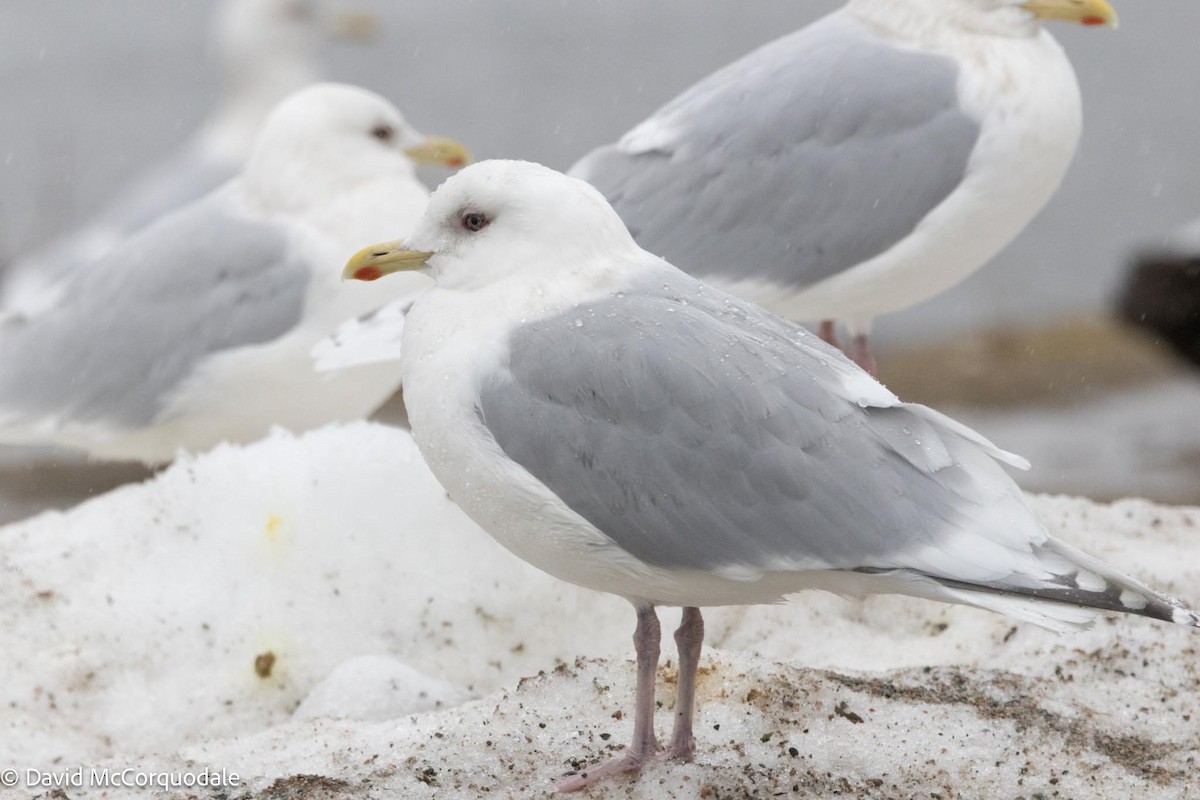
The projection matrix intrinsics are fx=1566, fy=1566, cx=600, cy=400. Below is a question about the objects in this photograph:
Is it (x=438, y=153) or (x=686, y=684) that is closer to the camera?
(x=686, y=684)

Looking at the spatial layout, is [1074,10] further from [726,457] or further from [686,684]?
[686,684]

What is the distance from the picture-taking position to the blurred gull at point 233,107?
8.40m

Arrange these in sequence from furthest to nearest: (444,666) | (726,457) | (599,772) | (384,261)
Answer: (444,666), (384,261), (599,772), (726,457)

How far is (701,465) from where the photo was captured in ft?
9.25

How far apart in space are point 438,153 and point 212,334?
1.15 metres

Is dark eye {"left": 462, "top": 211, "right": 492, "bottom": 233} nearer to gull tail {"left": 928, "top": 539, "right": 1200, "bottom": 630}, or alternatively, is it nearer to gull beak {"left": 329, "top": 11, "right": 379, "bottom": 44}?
gull tail {"left": 928, "top": 539, "right": 1200, "bottom": 630}

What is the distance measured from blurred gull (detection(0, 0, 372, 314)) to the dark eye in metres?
5.50

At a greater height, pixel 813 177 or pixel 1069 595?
pixel 813 177

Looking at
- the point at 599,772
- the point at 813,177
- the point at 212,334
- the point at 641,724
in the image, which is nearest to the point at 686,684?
the point at 641,724

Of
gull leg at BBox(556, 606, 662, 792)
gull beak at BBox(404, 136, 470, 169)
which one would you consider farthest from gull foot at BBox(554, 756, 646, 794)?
gull beak at BBox(404, 136, 470, 169)

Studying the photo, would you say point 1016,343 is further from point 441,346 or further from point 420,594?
point 441,346

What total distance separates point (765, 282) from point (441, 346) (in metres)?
1.87

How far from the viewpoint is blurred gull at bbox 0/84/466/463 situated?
5.45m

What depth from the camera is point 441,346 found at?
2973 millimetres
